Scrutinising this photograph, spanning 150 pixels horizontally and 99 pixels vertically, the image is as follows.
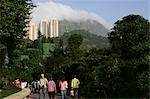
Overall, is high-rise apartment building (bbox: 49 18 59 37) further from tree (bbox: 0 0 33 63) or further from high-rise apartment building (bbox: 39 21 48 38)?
tree (bbox: 0 0 33 63)

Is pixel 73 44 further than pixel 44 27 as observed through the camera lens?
No

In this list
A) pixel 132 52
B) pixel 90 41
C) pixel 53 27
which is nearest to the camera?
pixel 132 52

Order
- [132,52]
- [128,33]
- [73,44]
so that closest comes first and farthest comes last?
[132,52] → [128,33] → [73,44]

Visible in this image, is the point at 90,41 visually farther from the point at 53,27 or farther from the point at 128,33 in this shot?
the point at 128,33

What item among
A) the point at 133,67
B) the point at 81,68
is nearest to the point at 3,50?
the point at 81,68

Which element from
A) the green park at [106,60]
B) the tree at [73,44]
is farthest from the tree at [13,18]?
the tree at [73,44]

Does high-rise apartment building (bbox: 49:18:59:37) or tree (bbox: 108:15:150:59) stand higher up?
high-rise apartment building (bbox: 49:18:59:37)

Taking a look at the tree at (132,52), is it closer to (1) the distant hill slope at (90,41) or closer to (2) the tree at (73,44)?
(2) the tree at (73,44)

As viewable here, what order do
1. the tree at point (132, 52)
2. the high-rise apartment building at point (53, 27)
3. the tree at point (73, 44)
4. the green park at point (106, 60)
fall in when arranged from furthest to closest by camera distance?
the high-rise apartment building at point (53, 27) → the tree at point (73, 44) → the green park at point (106, 60) → the tree at point (132, 52)

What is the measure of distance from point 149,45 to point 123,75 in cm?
218

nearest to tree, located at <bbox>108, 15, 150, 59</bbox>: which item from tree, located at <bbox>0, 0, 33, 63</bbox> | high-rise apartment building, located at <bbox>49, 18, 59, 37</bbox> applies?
tree, located at <bbox>0, 0, 33, 63</bbox>

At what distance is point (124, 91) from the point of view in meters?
23.9

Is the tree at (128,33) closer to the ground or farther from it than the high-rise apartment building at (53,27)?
closer to the ground

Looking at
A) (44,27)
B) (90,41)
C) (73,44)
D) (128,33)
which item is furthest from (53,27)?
(128,33)
